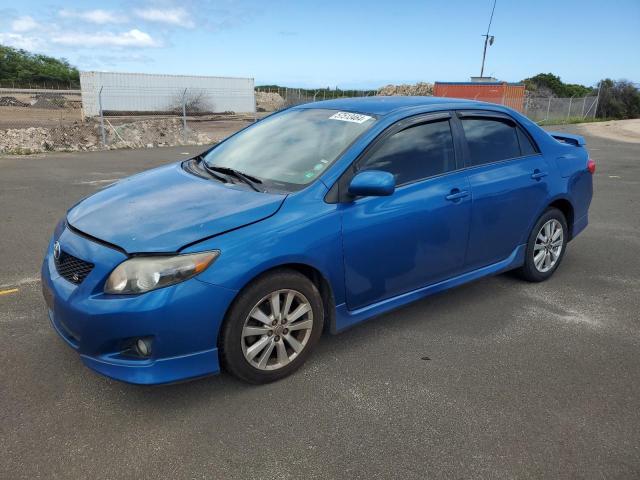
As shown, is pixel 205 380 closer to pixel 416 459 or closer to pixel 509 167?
pixel 416 459

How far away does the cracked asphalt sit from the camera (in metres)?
2.50

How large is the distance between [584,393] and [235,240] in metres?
2.28

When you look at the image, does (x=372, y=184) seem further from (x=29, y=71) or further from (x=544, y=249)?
(x=29, y=71)

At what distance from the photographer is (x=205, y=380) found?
125 inches

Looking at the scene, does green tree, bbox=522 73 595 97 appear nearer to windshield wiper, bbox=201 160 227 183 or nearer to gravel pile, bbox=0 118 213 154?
gravel pile, bbox=0 118 213 154

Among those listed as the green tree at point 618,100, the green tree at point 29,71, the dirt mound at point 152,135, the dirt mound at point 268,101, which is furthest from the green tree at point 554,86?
the green tree at point 29,71

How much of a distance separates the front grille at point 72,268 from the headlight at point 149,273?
22cm

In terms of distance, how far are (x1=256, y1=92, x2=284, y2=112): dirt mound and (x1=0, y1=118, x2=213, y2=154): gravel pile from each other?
2751 centimetres

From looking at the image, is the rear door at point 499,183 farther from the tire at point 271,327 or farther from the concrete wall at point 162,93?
the concrete wall at point 162,93

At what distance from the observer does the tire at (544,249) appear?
182 inches

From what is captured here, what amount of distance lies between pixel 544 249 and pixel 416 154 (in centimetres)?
190

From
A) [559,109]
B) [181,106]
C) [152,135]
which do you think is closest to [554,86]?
[559,109]

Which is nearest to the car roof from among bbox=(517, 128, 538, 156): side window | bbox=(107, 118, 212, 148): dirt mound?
bbox=(517, 128, 538, 156): side window

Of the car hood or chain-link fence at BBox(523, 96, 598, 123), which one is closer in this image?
the car hood
